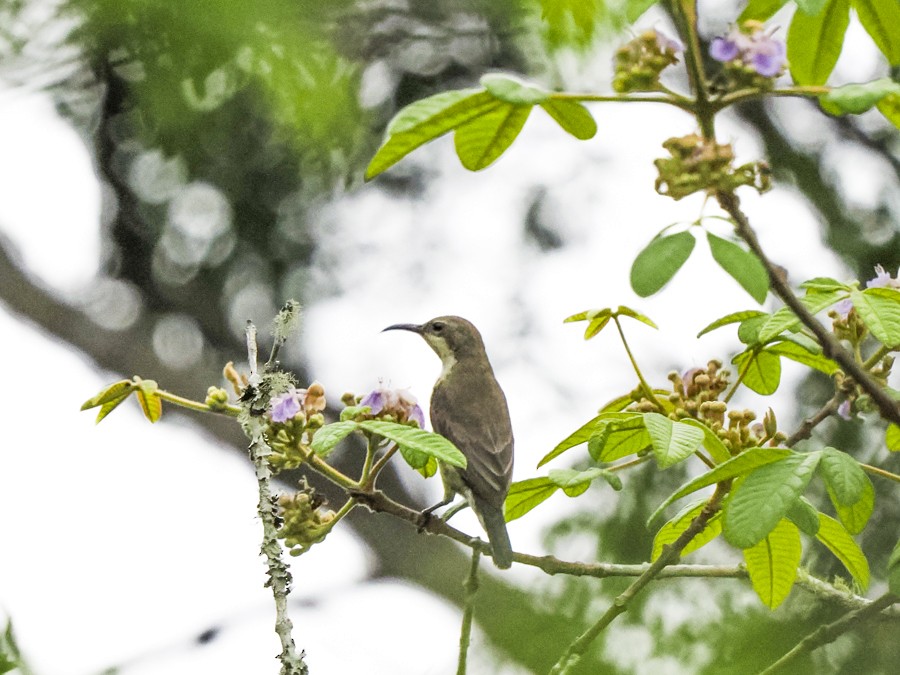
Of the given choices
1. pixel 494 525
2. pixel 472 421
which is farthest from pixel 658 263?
pixel 472 421

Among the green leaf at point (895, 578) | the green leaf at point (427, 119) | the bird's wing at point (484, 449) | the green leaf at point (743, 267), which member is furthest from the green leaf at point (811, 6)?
the bird's wing at point (484, 449)

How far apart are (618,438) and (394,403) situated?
43cm

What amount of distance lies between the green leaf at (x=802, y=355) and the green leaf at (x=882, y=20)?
0.59 meters

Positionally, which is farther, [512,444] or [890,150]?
[890,150]

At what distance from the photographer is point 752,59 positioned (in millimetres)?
1734

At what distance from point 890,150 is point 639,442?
4.12m

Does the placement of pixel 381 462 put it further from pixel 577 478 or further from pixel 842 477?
pixel 842 477

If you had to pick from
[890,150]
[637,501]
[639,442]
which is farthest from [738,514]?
[890,150]

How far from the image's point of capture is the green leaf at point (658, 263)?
1.78 m

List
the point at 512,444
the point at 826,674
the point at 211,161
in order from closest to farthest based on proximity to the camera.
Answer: the point at 826,674, the point at 512,444, the point at 211,161

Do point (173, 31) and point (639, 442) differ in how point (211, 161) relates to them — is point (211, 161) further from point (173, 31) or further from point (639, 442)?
point (639, 442)

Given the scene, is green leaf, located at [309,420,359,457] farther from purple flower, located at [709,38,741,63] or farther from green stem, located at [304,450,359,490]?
purple flower, located at [709,38,741,63]

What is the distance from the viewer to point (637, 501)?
4477mm

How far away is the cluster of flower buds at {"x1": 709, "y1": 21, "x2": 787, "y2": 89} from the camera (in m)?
1.73
